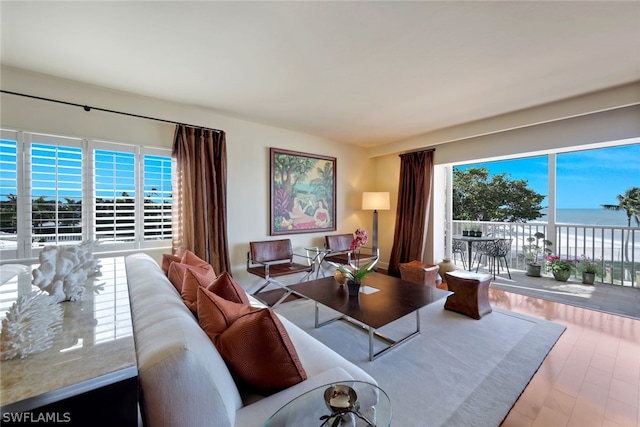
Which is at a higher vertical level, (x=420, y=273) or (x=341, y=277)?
(x=341, y=277)

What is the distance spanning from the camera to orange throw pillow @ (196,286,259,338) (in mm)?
1175

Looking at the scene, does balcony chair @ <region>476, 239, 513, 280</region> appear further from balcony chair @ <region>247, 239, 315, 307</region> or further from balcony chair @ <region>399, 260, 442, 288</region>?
balcony chair @ <region>247, 239, 315, 307</region>

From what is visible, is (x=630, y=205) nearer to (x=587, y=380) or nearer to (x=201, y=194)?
(x=587, y=380)

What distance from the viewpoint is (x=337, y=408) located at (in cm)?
96

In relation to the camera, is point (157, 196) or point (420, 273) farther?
point (420, 273)

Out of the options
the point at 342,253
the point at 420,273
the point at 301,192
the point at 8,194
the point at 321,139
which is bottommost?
the point at 420,273

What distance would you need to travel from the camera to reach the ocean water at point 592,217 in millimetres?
4141

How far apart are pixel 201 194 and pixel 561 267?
562 cm

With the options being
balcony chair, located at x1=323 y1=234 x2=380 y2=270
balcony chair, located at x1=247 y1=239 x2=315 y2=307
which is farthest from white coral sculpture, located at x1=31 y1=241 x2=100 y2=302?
balcony chair, located at x1=323 y1=234 x2=380 y2=270

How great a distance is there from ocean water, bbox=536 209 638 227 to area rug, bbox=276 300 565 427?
2.73 metres

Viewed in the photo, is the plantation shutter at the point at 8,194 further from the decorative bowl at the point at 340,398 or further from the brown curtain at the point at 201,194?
the decorative bowl at the point at 340,398

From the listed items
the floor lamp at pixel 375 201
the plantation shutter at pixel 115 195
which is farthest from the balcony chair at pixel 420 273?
the plantation shutter at pixel 115 195

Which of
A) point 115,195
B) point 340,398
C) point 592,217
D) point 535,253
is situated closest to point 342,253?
point 115,195

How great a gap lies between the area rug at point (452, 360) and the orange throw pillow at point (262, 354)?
35.4 inches
